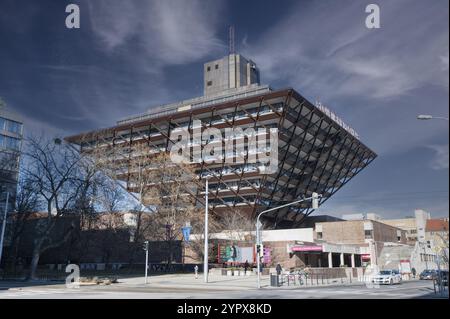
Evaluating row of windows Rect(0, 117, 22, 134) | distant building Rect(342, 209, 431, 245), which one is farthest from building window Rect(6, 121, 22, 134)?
distant building Rect(342, 209, 431, 245)

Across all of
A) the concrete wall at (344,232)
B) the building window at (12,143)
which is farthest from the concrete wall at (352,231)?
the building window at (12,143)

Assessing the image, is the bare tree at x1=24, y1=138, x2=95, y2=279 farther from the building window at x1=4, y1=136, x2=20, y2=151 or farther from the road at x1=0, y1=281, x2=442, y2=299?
the building window at x1=4, y1=136, x2=20, y2=151

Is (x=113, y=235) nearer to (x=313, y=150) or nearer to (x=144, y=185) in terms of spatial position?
(x=144, y=185)

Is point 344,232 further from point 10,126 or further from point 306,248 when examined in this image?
point 10,126

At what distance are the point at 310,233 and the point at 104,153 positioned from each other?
43549 millimetres

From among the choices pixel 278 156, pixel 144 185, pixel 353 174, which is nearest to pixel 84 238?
pixel 144 185

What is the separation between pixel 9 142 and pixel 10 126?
3.55 m

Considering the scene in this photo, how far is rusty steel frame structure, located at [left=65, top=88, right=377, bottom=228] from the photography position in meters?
80.4

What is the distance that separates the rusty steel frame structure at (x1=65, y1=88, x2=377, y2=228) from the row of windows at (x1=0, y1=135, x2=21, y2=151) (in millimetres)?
12388

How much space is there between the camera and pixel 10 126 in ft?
281

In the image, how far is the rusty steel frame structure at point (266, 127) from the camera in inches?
3164

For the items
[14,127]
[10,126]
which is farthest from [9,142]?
[14,127]

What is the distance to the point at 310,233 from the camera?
80.4 metres

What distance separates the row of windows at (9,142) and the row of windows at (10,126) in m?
1.59
